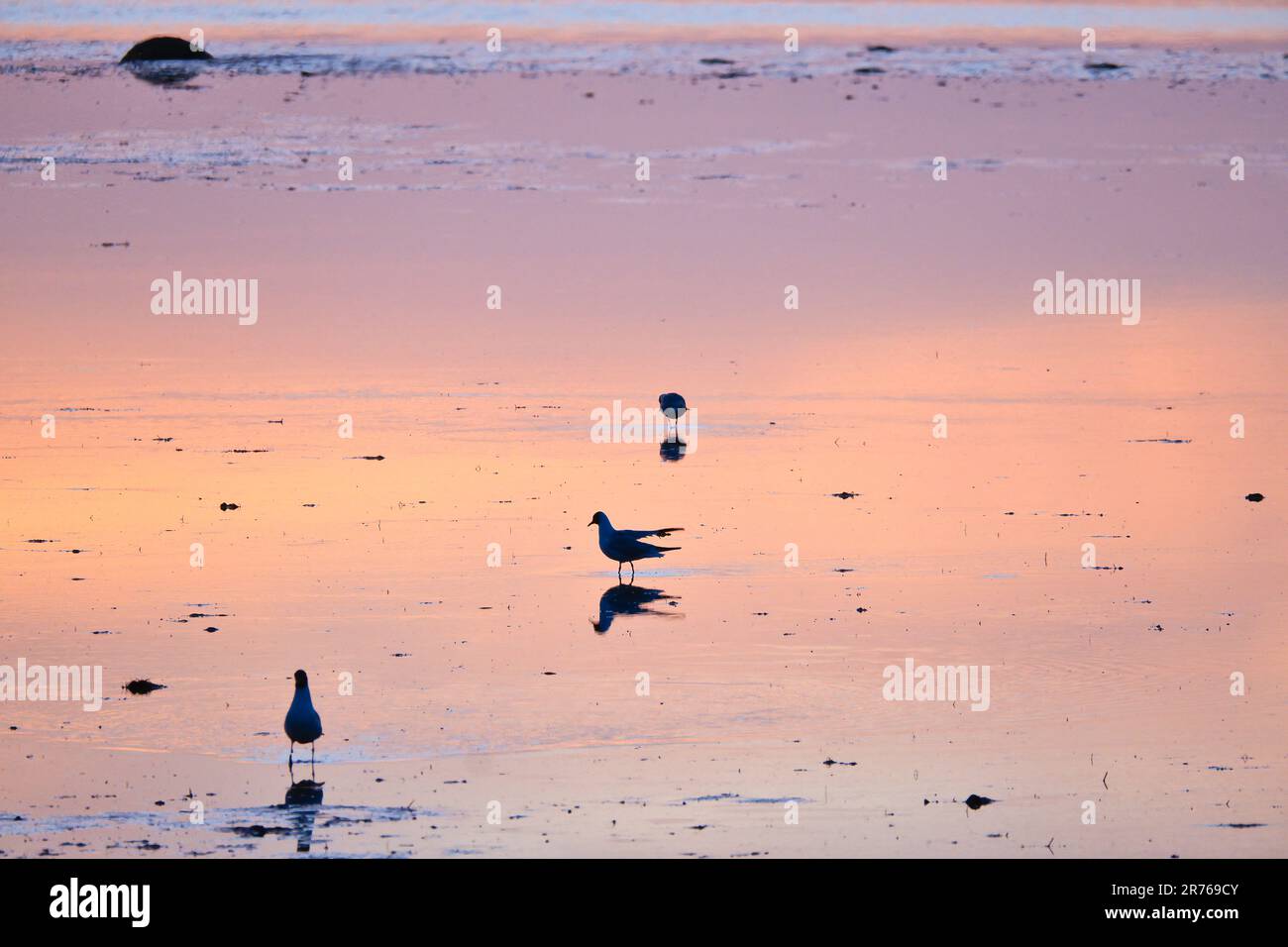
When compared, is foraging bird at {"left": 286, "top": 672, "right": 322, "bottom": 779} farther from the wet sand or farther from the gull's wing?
the gull's wing

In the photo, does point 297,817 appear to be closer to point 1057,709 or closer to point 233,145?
point 1057,709

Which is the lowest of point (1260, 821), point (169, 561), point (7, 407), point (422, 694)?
point (1260, 821)

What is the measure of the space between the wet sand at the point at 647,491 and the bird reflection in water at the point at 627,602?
0.22 feet

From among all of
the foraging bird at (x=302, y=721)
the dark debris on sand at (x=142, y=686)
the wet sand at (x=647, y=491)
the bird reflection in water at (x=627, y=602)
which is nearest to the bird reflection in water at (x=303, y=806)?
the wet sand at (x=647, y=491)

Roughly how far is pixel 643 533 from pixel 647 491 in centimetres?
277

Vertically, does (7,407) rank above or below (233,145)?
below

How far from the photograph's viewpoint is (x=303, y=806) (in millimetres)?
12266

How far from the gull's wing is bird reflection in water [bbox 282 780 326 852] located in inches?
242

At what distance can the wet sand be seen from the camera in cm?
1270

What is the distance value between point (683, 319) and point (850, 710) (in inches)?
707

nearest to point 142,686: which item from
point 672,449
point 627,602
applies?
point 627,602

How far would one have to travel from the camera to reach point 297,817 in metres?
12.0

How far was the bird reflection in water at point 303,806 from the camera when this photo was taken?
1159 cm

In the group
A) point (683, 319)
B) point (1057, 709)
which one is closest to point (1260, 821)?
point (1057, 709)
